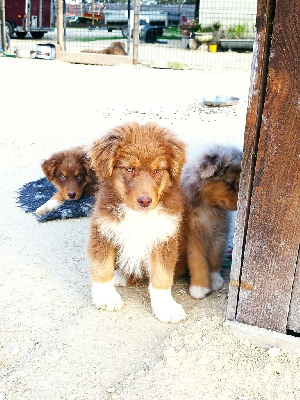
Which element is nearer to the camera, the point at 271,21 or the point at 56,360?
the point at 271,21

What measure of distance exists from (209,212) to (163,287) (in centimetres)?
80

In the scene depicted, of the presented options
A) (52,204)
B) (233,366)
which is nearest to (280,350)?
(233,366)

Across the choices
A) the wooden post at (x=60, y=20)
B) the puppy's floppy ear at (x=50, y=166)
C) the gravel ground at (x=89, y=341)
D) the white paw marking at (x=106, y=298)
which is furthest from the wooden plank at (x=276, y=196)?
the wooden post at (x=60, y=20)

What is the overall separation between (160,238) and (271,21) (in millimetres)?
1638

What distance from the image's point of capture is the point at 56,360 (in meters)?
3.11

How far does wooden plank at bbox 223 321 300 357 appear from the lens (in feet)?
10.0

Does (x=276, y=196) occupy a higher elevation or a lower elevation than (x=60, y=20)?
lower

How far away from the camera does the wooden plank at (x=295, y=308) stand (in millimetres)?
2975

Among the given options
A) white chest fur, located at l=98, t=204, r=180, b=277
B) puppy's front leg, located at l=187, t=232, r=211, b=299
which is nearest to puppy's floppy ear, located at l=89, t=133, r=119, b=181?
white chest fur, located at l=98, t=204, r=180, b=277

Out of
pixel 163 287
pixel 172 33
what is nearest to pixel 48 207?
pixel 163 287

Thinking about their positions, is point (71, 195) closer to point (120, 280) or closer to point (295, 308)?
point (120, 280)

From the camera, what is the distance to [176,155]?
3.40 meters

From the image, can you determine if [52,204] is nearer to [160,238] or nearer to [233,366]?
[160,238]

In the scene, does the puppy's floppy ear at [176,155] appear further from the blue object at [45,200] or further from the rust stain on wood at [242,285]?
the blue object at [45,200]
